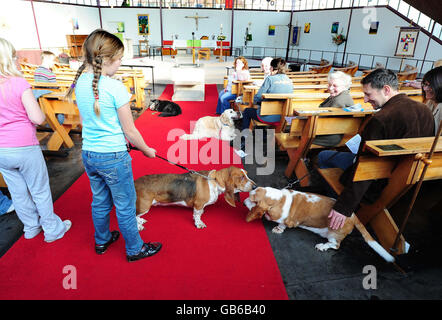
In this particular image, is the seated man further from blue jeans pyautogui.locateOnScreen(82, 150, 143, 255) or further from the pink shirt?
the pink shirt

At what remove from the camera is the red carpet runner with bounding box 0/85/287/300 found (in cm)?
182

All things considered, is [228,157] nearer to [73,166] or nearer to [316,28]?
[73,166]

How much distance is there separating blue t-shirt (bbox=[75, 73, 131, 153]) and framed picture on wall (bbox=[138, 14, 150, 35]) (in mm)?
21415

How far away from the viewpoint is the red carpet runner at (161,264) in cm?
182

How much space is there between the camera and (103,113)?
1515 mm

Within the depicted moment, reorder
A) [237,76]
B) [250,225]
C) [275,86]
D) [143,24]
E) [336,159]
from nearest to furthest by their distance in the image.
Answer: [250,225] → [336,159] → [275,86] → [237,76] → [143,24]

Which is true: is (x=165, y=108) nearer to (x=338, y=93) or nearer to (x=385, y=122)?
(x=338, y=93)

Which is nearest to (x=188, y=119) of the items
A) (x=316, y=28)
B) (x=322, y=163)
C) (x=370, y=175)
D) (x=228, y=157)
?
(x=228, y=157)

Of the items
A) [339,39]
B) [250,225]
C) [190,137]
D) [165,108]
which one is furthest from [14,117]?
[339,39]

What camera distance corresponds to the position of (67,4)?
16.8 metres

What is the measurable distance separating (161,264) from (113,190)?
2.41ft

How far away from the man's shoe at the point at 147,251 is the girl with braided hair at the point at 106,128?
0.40ft

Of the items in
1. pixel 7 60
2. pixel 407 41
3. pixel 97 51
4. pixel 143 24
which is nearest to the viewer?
pixel 97 51

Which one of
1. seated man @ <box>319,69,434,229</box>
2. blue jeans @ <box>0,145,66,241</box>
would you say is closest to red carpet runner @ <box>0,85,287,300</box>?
blue jeans @ <box>0,145,66,241</box>
